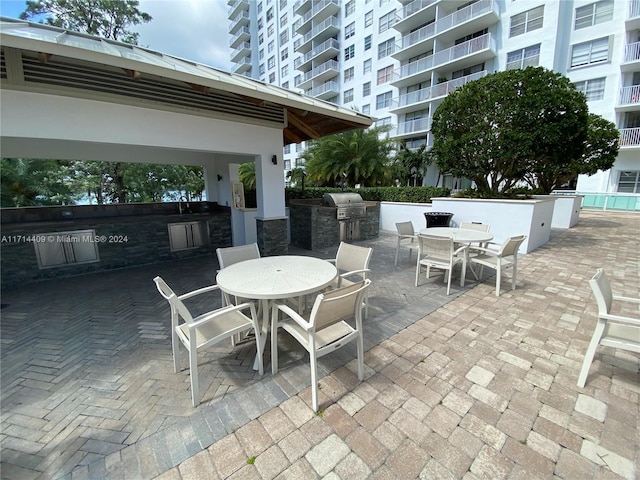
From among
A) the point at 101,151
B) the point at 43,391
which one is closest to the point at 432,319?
the point at 43,391

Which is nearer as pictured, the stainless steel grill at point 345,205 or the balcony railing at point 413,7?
the stainless steel grill at point 345,205

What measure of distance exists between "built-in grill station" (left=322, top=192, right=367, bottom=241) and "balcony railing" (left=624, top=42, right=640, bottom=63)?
56.1 feet

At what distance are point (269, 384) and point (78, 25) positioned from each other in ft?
63.1

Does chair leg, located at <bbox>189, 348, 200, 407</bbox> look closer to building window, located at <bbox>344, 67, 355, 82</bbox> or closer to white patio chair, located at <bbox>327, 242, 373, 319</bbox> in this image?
white patio chair, located at <bbox>327, 242, 373, 319</bbox>

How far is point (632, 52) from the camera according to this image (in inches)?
530

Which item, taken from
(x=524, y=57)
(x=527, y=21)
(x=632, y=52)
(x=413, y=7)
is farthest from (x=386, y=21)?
(x=632, y=52)

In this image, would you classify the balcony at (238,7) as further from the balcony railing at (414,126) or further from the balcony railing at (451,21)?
the balcony railing at (414,126)

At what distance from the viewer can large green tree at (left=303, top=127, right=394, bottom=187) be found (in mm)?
13203

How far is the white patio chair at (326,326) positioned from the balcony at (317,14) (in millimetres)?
31545

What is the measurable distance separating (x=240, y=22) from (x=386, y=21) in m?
28.9

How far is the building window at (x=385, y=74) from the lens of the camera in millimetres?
21391

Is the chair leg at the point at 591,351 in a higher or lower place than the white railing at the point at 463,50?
lower

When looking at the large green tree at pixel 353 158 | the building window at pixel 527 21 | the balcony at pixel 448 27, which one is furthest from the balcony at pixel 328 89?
the large green tree at pixel 353 158

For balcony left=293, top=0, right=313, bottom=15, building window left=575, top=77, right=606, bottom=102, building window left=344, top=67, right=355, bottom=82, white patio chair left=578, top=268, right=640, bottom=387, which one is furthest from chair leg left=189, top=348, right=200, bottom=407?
balcony left=293, top=0, right=313, bottom=15
